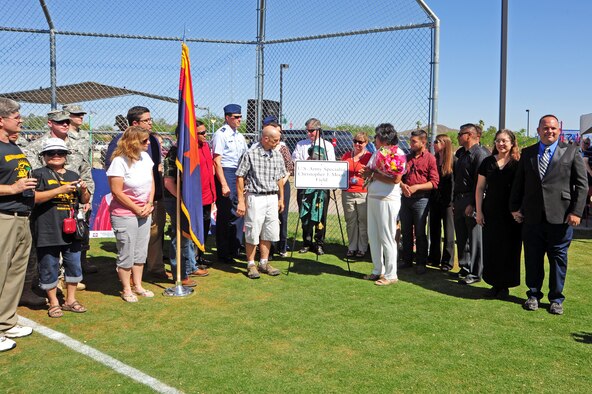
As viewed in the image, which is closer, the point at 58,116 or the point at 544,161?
the point at 544,161

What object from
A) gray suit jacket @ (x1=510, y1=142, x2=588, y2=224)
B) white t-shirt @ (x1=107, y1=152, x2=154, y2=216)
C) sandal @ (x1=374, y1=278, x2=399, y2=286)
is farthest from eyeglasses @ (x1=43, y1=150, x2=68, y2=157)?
gray suit jacket @ (x1=510, y1=142, x2=588, y2=224)

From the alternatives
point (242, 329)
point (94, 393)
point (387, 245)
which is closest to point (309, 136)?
point (387, 245)

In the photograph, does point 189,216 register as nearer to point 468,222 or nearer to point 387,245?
point 387,245

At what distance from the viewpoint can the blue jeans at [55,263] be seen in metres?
4.86

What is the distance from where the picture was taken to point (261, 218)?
21.4 ft

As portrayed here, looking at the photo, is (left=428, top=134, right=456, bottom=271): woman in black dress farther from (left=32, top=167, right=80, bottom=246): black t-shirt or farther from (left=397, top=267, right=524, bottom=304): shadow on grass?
(left=32, top=167, right=80, bottom=246): black t-shirt

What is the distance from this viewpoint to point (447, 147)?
7.02m

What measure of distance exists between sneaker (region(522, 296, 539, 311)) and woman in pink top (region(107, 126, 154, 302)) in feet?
13.5

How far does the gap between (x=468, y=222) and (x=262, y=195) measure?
2.61 m

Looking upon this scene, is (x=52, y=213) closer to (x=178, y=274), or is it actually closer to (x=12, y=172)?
(x=12, y=172)

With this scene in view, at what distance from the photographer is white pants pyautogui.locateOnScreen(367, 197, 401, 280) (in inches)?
244

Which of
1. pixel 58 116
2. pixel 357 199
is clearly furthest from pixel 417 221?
pixel 58 116

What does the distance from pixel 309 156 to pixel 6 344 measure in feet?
15.4

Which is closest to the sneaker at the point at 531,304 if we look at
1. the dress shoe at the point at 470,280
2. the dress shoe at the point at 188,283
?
the dress shoe at the point at 470,280
